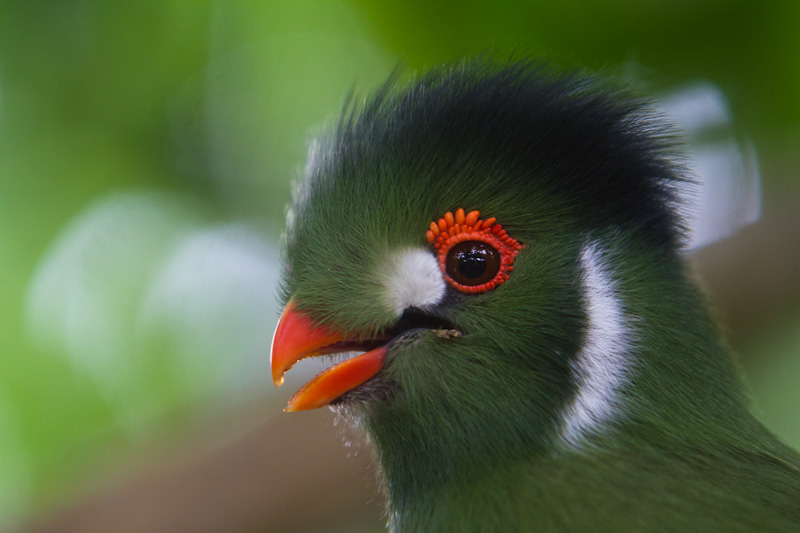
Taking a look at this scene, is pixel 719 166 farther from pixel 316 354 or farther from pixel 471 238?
pixel 316 354

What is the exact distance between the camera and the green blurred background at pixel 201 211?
2.73 meters

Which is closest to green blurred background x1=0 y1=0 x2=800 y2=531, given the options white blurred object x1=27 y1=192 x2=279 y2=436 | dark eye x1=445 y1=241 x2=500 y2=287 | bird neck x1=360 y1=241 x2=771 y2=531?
white blurred object x1=27 y1=192 x2=279 y2=436

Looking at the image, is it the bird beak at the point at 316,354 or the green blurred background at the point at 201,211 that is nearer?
the bird beak at the point at 316,354

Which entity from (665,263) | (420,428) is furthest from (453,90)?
(420,428)

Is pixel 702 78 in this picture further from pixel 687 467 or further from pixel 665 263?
Result: pixel 687 467

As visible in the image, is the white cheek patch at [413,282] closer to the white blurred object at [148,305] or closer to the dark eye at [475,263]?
the dark eye at [475,263]

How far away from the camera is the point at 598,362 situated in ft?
5.29

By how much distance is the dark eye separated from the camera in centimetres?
163

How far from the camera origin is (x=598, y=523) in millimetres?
1418

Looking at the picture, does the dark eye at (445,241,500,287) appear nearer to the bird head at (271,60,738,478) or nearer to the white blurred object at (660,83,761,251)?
the bird head at (271,60,738,478)

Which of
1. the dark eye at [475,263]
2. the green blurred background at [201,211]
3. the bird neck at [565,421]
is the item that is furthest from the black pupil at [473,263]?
the green blurred background at [201,211]

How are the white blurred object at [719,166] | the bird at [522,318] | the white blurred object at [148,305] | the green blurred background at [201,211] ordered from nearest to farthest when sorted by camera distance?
the bird at [522,318] → the green blurred background at [201,211] → the white blurred object at [719,166] → the white blurred object at [148,305]

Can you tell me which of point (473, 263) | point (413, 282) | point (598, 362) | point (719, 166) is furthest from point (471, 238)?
point (719, 166)

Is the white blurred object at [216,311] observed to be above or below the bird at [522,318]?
above
